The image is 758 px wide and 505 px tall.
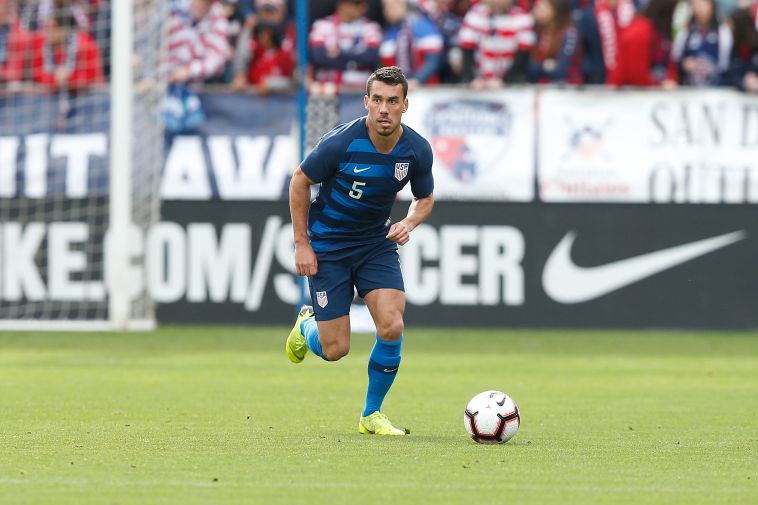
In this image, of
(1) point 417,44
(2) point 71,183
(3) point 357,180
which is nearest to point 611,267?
(1) point 417,44

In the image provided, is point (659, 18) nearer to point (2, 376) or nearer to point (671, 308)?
point (671, 308)

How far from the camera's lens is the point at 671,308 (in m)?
18.1

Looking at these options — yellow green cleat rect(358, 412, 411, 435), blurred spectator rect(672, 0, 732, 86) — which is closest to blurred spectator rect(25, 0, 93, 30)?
blurred spectator rect(672, 0, 732, 86)

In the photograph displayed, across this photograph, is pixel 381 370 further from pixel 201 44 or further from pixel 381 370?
pixel 201 44

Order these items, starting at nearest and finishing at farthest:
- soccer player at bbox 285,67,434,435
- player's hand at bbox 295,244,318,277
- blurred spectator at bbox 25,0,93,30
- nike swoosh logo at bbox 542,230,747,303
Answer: soccer player at bbox 285,67,434,435 → player's hand at bbox 295,244,318,277 → nike swoosh logo at bbox 542,230,747,303 → blurred spectator at bbox 25,0,93,30

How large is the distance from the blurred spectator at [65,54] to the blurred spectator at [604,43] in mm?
6049

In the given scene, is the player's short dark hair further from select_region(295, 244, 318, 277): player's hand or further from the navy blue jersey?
select_region(295, 244, 318, 277): player's hand

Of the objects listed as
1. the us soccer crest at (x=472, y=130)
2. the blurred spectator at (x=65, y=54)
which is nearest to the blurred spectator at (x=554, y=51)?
the us soccer crest at (x=472, y=130)

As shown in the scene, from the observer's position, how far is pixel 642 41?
1827 centimetres

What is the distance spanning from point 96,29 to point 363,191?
10.8 m

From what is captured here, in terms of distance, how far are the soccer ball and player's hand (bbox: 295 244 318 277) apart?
1.36 m

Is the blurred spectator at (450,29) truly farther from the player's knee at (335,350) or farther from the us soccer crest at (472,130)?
the player's knee at (335,350)

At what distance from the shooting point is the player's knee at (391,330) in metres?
9.05

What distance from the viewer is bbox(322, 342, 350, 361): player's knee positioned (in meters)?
9.39
